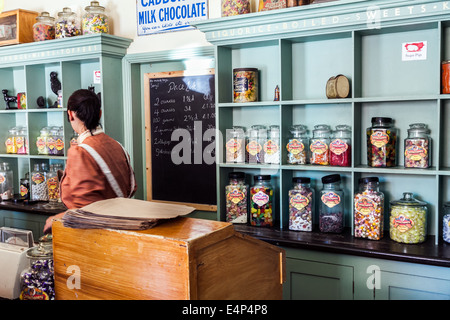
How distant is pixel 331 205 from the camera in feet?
8.61

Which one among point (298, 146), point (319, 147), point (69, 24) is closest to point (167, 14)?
point (69, 24)

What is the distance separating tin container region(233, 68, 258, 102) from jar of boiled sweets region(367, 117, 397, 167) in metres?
0.76

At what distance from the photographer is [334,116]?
111 inches

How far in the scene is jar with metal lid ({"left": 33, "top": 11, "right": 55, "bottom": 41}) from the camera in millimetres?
3686

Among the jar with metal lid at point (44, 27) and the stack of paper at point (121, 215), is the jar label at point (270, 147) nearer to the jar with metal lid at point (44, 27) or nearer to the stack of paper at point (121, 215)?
the stack of paper at point (121, 215)

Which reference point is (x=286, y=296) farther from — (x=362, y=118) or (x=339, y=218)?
(x=362, y=118)

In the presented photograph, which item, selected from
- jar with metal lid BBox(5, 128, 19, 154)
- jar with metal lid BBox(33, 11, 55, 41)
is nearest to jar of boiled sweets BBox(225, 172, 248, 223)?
jar with metal lid BBox(33, 11, 55, 41)

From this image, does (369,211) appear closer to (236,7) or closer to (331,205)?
(331,205)

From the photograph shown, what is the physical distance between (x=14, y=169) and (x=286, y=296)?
2910 millimetres

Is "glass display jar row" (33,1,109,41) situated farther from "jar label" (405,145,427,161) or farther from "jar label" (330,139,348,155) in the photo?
"jar label" (405,145,427,161)

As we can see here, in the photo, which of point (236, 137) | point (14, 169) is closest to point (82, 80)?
point (14, 169)

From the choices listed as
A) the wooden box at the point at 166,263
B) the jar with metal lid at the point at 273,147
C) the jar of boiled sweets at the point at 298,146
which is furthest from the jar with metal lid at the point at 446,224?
the wooden box at the point at 166,263

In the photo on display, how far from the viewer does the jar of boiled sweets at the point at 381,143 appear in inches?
98.4

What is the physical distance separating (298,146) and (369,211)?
57cm
